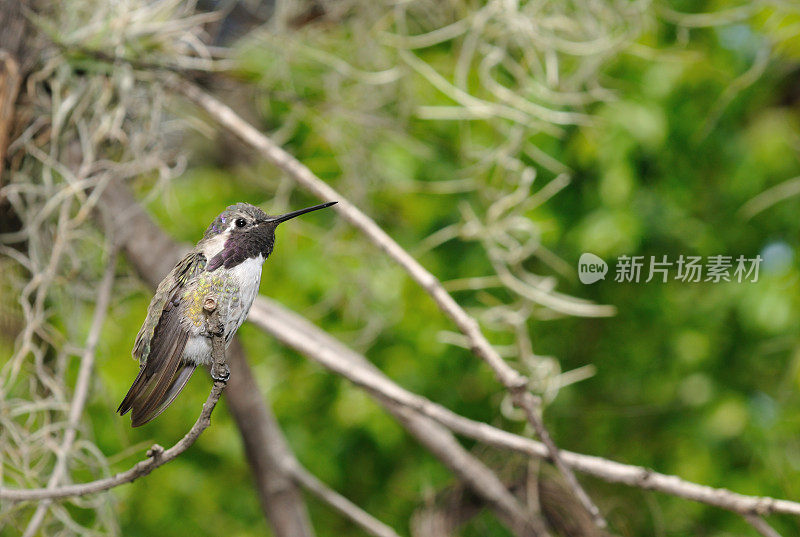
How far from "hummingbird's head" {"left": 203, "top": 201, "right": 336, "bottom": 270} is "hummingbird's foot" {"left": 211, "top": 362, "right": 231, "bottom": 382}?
49 mm

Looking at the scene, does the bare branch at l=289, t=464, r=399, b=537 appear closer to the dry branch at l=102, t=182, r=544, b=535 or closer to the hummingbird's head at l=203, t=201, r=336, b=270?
the dry branch at l=102, t=182, r=544, b=535

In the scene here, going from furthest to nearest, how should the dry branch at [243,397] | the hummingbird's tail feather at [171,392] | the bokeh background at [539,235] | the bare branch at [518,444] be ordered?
the bokeh background at [539,235] → the dry branch at [243,397] → the bare branch at [518,444] → the hummingbird's tail feather at [171,392]

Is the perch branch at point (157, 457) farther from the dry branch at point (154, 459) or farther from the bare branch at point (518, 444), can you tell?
the bare branch at point (518, 444)

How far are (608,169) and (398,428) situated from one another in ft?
2.49

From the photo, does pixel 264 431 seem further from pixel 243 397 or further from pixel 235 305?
pixel 235 305

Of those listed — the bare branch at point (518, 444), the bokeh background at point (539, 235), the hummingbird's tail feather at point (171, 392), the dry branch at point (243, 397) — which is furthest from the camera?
the bokeh background at point (539, 235)

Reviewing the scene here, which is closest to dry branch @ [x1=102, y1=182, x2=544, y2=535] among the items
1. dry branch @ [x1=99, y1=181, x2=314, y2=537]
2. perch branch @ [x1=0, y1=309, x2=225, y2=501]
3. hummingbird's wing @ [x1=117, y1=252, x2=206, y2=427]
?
dry branch @ [x1=99, y1=181, x2=314, y2=537]

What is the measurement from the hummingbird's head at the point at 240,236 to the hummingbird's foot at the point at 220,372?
0.05 metres

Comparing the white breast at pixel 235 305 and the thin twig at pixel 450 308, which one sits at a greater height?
the white breast at pixel 235 305

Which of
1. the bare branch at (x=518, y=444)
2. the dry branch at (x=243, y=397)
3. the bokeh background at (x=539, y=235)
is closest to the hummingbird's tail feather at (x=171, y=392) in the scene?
the bare branch at (x=518, y=444)

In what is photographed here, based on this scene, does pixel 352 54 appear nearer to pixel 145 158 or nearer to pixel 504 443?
pixel 145 158

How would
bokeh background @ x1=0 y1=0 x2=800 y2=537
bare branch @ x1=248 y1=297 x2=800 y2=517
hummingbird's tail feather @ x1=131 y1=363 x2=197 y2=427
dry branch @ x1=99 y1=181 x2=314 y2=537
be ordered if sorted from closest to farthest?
hummingbird's tail feather @ x1=131 y1=363 x2=197 y2=427
bare branch @ x1=248 y1=297 x2=800 y2=517
dry branch @ x1=99 y1=181 x2=314 y2=537
bokeh background @ x1=0 y1=0 x2=800 y2=537

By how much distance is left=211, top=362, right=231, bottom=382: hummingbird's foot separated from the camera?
1.10ft

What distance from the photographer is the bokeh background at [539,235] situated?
1610mm
